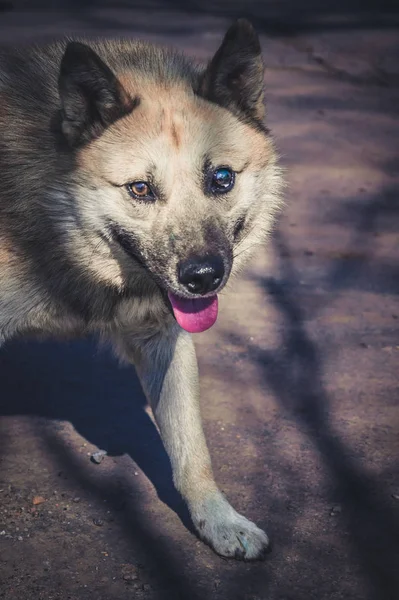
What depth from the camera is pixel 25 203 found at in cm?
316

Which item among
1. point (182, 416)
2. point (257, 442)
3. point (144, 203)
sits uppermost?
point (144, 203)

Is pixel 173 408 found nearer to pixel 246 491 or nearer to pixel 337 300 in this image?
pixel 246 491

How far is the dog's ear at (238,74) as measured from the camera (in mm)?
3064

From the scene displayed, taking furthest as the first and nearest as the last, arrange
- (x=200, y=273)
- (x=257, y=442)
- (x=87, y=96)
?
(x=257, y=442), (x=87, y=96), (x=200, y=273)

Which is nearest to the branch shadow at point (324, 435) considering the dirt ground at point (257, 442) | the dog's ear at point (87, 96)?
the dirt ground at point (257, 442)

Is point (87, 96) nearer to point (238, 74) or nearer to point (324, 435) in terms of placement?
point (238, 74)

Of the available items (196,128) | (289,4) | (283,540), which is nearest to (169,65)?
(196,128)

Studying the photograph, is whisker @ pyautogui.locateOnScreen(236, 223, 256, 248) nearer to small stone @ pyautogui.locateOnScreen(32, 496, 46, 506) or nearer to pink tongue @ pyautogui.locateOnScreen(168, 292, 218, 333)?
pink tongue @ pyautogui.locateOnScreen(168, 292, 218, 333)

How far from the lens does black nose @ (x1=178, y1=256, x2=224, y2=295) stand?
2881 mm

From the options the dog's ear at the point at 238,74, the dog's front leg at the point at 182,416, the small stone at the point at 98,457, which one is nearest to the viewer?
the dog's ear at the point at 238,74

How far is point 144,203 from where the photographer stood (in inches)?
117

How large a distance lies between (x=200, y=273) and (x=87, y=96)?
2.51 feet

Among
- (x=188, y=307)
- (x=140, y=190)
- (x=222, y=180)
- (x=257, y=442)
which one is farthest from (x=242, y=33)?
(x=257, y=442)

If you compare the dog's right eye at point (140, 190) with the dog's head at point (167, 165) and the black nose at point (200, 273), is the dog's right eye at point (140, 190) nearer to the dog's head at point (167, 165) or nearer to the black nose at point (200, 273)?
the dog's head at point (167, 165)
